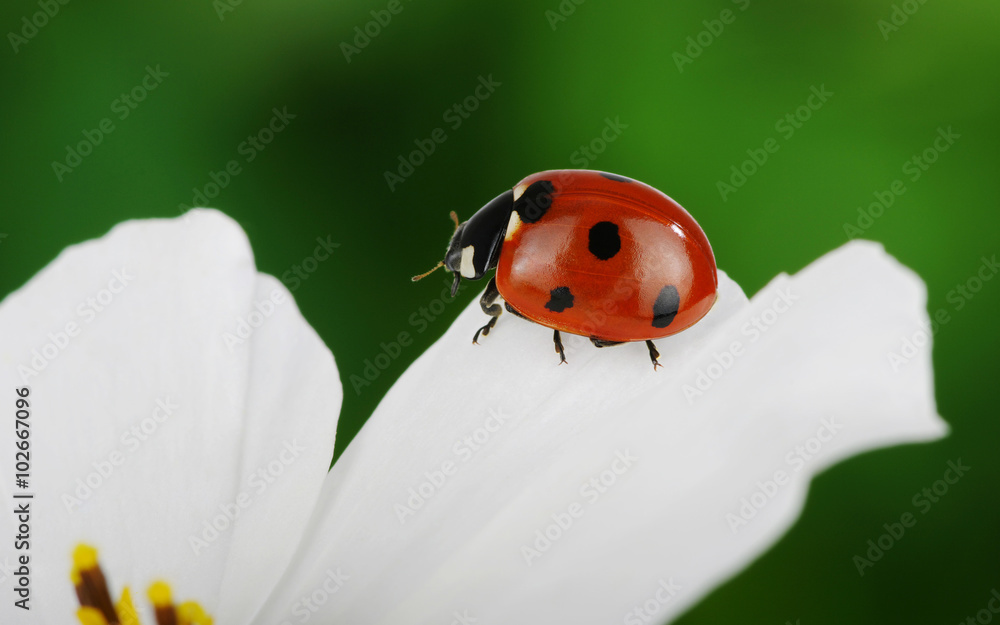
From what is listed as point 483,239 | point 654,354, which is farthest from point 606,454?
point 483,239

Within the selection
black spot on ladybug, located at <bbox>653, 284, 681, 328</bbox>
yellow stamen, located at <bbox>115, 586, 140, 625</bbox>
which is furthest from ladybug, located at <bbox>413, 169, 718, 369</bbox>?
yellow stamen, located at <bbox>115, 586, 140, 625</bbox>

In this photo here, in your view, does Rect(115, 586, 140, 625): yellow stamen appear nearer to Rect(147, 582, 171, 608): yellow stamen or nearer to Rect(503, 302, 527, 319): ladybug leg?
Rect(147, 582, 171, 608): yellow stamen

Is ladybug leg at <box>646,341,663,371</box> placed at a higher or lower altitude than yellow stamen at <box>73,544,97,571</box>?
higher

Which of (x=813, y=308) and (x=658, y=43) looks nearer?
(x=813, y=308)

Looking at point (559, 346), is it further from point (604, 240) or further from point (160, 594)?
point (160, 594)

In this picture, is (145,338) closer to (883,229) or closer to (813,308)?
(813,308)

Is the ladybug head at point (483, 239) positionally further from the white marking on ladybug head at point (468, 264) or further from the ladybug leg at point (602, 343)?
the ladybug leg at point (602, 343)

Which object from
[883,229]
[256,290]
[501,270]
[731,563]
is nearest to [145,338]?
[256,290]
